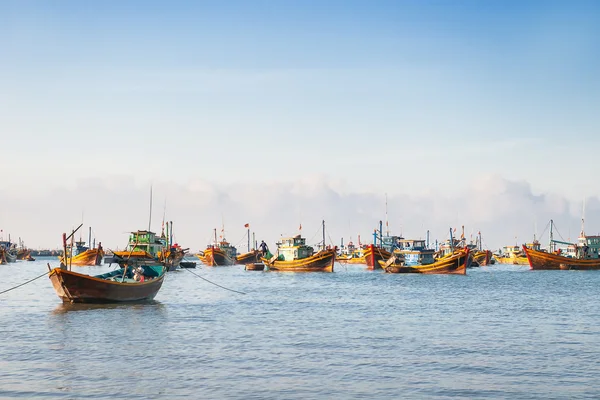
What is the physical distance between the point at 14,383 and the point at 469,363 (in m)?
14.7

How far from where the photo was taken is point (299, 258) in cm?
10525

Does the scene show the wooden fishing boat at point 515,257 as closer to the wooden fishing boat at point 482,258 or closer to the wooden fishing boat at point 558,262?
the wooden fishing boat at point 482,258

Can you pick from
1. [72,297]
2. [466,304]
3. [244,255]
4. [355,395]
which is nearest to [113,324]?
[72,297]

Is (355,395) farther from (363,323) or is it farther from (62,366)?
(363,323)

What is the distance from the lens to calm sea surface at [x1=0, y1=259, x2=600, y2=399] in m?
19.7

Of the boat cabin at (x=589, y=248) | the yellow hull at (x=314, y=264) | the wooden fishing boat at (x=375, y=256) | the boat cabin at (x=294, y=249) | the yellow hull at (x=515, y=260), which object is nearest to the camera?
the yellow hull at (x=314, y=264)

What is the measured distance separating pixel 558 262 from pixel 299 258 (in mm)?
45894

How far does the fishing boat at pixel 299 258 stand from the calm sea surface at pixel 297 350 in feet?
190

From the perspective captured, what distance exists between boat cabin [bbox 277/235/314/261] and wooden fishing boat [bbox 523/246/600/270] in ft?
134

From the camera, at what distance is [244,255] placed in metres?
163

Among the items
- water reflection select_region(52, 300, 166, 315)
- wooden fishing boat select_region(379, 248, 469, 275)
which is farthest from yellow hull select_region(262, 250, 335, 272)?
water reflection select_region(52, 300, 166, 315)

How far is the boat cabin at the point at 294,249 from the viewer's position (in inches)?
4166

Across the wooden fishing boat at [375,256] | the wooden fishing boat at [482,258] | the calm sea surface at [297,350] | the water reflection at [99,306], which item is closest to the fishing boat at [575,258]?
the wooden fishing boat at [375,256]

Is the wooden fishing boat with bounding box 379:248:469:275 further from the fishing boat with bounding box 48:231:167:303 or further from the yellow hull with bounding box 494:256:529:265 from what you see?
the yellow hull with bounding box 494:256:529:265
